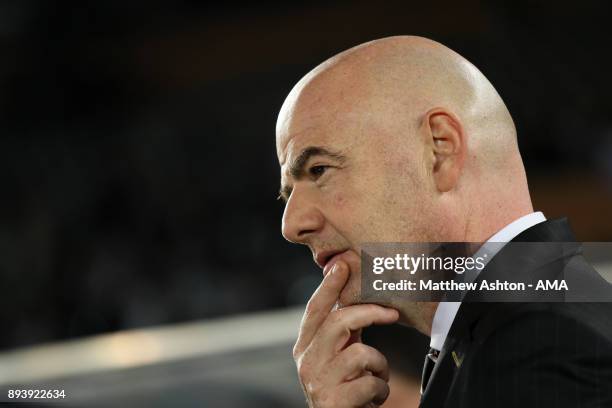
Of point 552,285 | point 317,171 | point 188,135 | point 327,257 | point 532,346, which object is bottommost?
point 532,346

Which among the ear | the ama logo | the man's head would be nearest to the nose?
the man's head

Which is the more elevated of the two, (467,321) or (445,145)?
(445,145)

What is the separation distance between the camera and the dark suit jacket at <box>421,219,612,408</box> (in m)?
1.07

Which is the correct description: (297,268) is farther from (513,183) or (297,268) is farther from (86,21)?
(513,183)

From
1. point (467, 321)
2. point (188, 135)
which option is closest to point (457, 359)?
point (467, 321)

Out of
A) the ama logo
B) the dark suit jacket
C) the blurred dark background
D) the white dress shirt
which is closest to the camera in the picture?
the dark suit jacket

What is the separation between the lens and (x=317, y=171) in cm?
138

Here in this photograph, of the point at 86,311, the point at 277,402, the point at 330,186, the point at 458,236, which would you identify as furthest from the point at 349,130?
the point at 86,311

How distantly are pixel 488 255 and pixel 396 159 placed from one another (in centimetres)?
19

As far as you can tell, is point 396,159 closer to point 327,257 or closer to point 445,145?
point 445,145

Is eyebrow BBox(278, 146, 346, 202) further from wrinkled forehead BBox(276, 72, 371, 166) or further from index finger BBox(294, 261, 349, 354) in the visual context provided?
index finger BBox(294, 261, 349, 354)

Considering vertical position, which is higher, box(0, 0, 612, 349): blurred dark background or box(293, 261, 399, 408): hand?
box(0, 0, 612, 349): blurred dark background

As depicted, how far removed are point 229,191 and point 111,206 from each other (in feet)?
2.28

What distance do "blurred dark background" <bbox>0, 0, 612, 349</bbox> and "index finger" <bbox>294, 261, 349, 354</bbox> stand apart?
3301 mm
